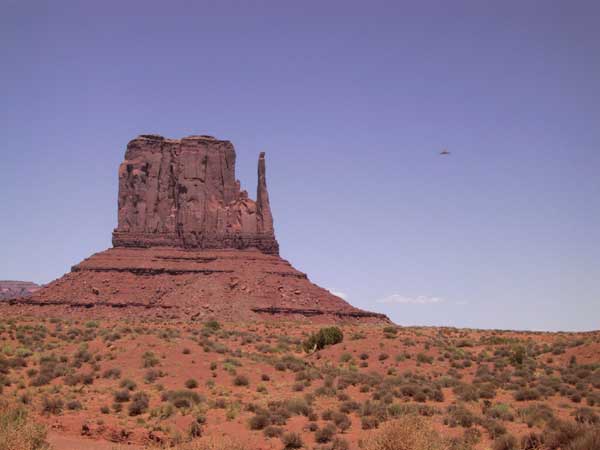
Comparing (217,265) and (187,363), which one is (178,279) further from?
(187,363)

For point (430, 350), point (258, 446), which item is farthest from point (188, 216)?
point (258, 446)

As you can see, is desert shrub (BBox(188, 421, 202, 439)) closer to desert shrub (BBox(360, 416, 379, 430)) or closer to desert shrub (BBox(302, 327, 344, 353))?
desert shrub (BBox(360, 416, 379, 430))

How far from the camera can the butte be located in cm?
8144

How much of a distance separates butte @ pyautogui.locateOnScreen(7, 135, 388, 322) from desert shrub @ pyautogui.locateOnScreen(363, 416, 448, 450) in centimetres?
6418

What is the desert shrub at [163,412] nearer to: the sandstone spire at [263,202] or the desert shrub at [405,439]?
the desert shrub at [405,439]

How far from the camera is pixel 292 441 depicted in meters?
19.0

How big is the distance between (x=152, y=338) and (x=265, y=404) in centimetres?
1647

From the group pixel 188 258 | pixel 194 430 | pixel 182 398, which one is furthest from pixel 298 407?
pixel 188 258

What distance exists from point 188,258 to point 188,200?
9.93 meters

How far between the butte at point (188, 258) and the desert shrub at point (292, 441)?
60033 mm

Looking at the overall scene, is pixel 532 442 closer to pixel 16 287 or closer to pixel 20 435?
pixel 20 435

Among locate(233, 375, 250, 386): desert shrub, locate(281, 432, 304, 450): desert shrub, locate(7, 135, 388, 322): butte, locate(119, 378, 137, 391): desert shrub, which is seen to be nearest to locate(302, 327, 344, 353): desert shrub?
locate(233, 375, 250, 386): desert shrub

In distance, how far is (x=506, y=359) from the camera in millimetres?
35188

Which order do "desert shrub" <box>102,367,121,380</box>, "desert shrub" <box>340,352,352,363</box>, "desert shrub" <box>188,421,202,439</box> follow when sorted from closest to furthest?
"desert shrub" <box>188,421,202,439</box>
"desert shrub" <box>102,367,121,380</box>
"desert shrub" <box>340,352,352,363</box>
